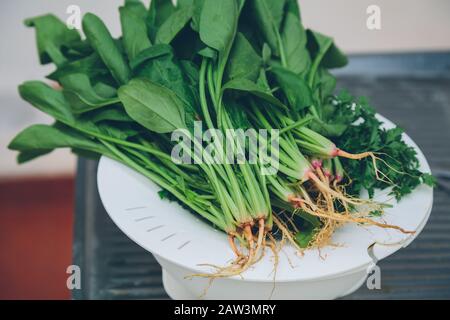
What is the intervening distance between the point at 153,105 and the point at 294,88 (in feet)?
0.58

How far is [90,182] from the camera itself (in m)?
0.96

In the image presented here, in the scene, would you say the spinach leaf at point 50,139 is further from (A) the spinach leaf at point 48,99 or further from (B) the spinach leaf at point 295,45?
(B) the spinach leaf at point 295,45

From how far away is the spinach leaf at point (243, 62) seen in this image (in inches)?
27.9

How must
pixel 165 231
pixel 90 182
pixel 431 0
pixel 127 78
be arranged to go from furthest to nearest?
1. pixel 431 0
2. pixel 90 182
3. pixel 127 78
4. pixel 165 231

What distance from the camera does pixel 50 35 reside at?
838 millimetres

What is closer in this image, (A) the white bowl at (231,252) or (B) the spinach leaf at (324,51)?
(A) the white bowl at (231,252)

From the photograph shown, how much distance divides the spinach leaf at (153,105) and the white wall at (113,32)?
93cm

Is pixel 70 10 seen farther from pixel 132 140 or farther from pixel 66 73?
pixel 132 140

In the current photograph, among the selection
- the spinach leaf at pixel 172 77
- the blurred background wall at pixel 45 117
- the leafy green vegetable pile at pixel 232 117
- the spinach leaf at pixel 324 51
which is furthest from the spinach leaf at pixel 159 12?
the blurred background wall at pixel 45 117

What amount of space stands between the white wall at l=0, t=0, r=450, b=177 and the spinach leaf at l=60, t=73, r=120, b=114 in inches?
33.5

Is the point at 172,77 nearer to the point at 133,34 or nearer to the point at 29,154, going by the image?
the point at 133,34

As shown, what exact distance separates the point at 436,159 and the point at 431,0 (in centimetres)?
91

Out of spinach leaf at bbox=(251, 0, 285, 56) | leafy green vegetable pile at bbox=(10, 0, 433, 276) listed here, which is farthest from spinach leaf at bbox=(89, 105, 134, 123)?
spinach leaf at bbox=(251, 0, 285, 56)

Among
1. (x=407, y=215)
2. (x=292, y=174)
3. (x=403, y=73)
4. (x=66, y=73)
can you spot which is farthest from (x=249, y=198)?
(x=403, y=73)
